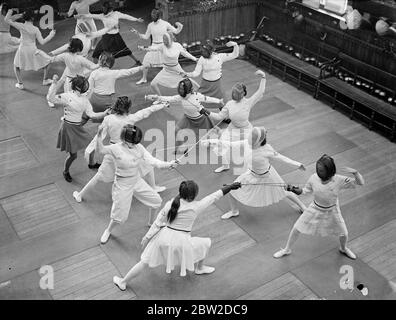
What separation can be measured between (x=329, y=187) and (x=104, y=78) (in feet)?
11.8

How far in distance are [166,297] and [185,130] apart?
304 centimetres

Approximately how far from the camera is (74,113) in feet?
22.0

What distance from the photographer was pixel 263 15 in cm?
1085

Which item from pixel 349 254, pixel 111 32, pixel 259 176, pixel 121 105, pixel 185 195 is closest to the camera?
pixel 185 195

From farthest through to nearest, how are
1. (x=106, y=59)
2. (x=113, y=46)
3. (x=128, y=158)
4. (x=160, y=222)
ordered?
(x=113, y=46)
(x=106, y=59)
(x=128, y=158)
(x=160, y=222)

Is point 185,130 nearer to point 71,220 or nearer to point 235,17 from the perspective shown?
point 71,220

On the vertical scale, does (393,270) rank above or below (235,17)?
below

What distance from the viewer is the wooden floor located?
18.1 feet

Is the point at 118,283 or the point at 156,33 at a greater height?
the point at 156,33

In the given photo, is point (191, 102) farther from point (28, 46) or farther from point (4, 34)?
point (4, 34)

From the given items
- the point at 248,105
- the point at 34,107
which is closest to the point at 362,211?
the point at 248,105

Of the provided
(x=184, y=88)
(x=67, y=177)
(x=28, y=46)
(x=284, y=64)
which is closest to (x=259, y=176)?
(x=184, y=88)

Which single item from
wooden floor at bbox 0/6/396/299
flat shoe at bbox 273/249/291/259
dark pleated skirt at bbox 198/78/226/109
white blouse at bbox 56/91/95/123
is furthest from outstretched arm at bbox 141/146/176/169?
dark pleated skirt at bbox 198/78/226/109
